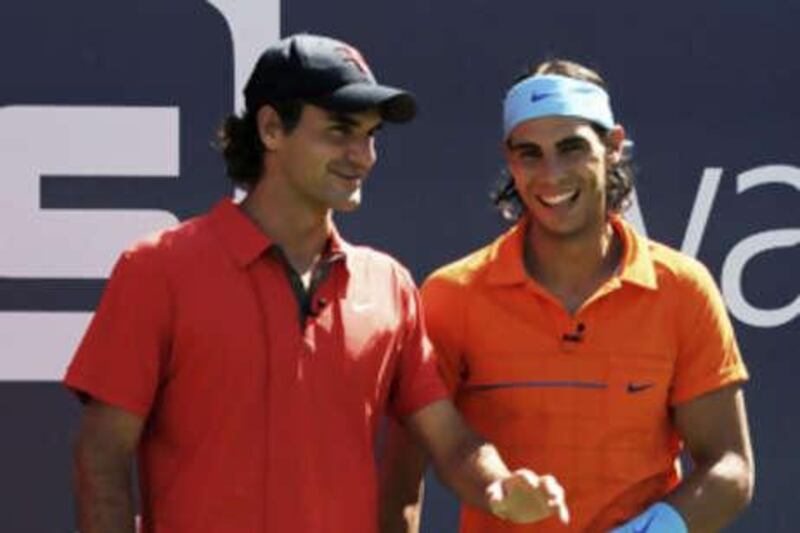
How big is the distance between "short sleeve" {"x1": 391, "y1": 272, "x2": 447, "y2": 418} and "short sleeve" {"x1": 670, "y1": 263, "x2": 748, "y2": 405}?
1.26ft

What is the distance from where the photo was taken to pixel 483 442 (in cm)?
309

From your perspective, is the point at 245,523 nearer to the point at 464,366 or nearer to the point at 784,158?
the point at 464,366

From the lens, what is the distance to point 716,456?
10.3ft

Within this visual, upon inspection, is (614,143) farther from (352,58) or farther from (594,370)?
(352,58)

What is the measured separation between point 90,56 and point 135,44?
0.28 ft

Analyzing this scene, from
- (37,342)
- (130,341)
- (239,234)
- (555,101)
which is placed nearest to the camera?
(130,341)

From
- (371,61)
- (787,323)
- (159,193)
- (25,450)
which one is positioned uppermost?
(371,61)

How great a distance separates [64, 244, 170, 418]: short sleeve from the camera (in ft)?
9.27

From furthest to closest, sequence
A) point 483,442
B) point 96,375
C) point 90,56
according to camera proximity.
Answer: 1. point 90,56
2. point 483,442
3. point 96,375

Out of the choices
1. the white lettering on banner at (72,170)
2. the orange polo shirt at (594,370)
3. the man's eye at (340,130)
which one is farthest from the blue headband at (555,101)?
the white lettering on banner at (72,170)

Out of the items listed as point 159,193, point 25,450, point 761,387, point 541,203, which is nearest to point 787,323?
point 761,387

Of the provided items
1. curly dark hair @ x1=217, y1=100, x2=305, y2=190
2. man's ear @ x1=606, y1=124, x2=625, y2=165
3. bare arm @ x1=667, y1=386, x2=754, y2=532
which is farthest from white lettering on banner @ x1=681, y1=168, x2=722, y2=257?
curly dark hair @ x1=217, y1=100, x2=305, y2=190

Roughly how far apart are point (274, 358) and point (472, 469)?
37 centimetres

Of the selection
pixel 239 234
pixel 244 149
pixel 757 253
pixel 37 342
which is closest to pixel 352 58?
pixel 244 149
